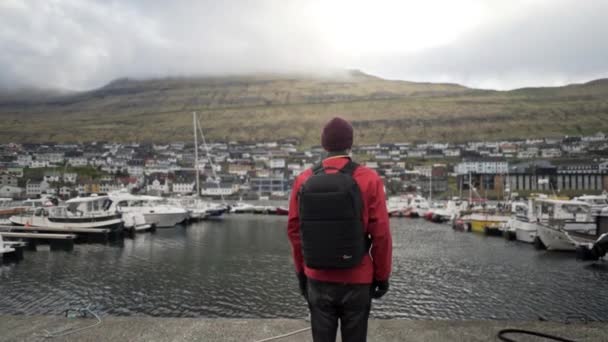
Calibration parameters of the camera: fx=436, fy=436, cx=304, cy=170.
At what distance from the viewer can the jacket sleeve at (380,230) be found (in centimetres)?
264

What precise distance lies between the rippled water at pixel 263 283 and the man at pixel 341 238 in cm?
967

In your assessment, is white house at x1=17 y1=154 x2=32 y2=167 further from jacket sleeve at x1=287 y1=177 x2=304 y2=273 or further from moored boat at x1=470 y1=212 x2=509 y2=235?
jacket sleeve at x1=287 y1=177 x2=304 y2=273

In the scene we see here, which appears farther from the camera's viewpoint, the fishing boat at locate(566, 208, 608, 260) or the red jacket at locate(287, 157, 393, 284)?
the fishing boat at locate(566, 208, 608, 260)

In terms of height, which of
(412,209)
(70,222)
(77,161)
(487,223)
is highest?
(77,161)

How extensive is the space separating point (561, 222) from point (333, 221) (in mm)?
28858

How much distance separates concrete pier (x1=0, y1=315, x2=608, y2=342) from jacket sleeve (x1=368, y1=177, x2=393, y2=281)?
170 centimetres

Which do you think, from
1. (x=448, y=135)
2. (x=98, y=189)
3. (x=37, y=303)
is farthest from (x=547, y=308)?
(x=448, y=135)

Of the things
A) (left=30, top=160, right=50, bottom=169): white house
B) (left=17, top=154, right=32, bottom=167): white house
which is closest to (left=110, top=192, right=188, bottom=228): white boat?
(left=17, top=154, right=32, bottom=167): white house

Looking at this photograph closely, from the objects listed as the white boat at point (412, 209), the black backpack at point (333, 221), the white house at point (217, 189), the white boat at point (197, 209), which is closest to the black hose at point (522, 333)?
the black backpack at point (333, 221)

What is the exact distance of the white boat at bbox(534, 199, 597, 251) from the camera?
24.4 meters

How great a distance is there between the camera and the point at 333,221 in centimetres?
258

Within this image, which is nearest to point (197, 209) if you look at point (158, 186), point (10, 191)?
point (10, 191)

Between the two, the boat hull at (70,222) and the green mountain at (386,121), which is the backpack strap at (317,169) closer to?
the boat hull at (70,222)

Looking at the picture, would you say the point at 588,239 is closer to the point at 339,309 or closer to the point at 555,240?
the point at 555,240
